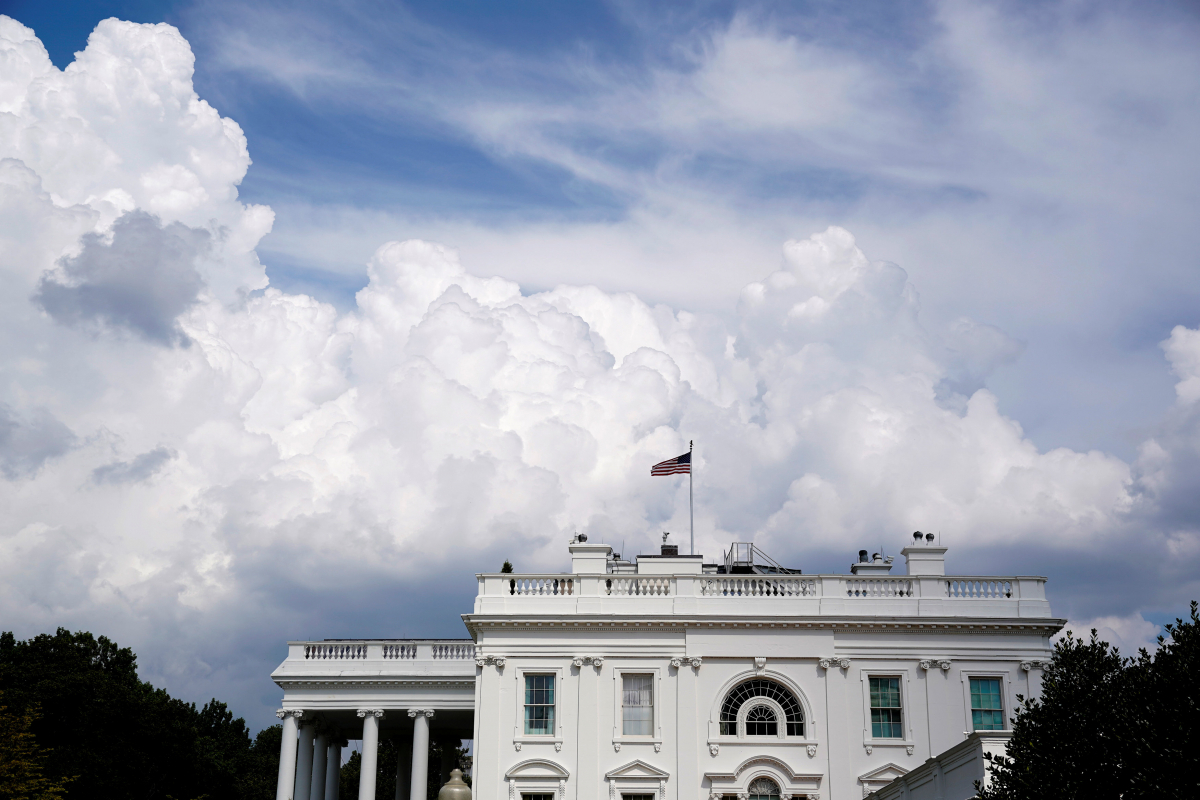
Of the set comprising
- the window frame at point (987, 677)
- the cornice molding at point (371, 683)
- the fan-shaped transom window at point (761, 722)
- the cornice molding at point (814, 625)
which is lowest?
the fan-shaped transom window at point (761, 722)

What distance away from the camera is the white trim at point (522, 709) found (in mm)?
37438

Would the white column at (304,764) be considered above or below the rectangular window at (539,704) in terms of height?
below

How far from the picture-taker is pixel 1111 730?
738 inches

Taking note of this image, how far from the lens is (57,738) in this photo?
59.4 m

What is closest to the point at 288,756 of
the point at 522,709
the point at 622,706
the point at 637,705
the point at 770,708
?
the point at 522,709

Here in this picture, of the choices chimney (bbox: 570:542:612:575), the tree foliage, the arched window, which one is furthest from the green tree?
the tree foliage

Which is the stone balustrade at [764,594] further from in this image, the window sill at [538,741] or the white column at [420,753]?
the white column at [420,753]

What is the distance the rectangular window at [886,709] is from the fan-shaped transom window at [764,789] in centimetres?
393

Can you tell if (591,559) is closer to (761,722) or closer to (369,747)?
(761,722)

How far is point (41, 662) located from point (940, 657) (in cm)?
5281

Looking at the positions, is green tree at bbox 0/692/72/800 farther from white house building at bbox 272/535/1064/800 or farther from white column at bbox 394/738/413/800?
white house building at bbox 272/535/1064/800

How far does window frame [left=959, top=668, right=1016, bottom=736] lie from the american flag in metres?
12.2

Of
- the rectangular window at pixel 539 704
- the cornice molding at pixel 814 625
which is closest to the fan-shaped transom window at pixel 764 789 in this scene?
the cornice molding at pixel 814 625

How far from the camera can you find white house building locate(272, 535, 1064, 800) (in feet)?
122
